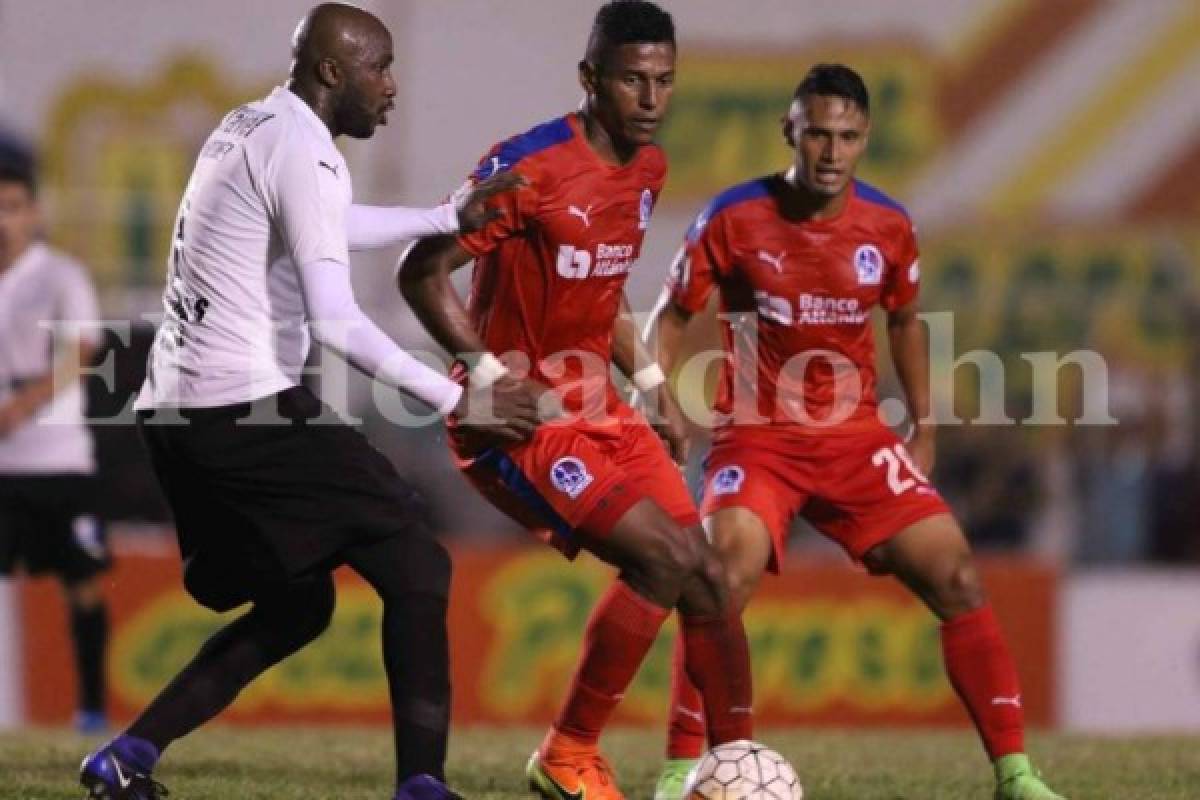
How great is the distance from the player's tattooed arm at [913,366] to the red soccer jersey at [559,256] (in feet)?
4.13

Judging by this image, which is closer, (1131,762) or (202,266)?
(202,266)

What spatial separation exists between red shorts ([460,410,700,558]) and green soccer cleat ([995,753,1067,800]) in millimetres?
1320

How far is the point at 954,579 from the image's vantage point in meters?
7.44

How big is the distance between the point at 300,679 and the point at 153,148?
21.1ft

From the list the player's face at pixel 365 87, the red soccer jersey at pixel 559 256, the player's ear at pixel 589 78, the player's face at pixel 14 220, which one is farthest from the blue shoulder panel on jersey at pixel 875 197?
the player's face at pixel 14 220

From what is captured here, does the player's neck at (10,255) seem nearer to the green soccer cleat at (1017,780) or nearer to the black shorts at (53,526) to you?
the black shorts at (53,526)

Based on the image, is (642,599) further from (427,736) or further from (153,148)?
(153,148)

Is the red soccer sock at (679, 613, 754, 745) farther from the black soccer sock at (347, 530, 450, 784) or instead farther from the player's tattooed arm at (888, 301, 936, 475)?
the player's tattooed arm at (888, 301, 936, 475)

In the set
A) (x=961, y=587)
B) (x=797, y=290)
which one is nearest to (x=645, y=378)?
(x=797, y=290)

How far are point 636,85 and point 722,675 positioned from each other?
1823 mm

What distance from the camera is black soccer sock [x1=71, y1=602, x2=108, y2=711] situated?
34.8ft

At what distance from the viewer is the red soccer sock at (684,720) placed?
7.32 m

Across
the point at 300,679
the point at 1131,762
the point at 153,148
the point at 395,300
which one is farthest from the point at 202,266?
the point at 153,148

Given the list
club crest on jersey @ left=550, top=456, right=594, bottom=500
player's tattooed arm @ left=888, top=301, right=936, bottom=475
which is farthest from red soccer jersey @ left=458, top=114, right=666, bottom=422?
player's tattooed arm @ left=888, top=301, right=936, bottom=475
